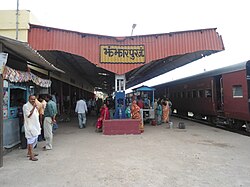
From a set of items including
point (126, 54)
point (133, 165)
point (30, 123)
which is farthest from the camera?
point (126, 54)

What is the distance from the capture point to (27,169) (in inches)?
211

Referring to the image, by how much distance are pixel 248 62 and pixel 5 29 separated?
1091cm

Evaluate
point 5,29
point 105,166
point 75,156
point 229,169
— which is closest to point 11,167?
point 75,156

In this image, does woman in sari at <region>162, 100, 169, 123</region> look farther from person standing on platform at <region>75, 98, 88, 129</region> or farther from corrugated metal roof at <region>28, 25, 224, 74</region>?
person standing on platform at <region>75, 98, 88, 129</region>

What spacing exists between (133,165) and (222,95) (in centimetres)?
822

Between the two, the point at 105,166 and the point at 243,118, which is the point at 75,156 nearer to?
the point at 105,166

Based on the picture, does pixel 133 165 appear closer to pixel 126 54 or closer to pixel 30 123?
pixel 30 123

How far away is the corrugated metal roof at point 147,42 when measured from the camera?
38.7 feet

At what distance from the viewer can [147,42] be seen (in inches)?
493

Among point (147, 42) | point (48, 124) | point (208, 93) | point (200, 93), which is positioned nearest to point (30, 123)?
point (48, 124)

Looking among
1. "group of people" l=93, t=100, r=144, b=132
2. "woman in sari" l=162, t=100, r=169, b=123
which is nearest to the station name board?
"group of people" l=93, t=100, r=144, b=132

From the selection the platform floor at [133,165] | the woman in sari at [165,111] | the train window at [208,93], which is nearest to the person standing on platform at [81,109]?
the platform floor at [133,165]

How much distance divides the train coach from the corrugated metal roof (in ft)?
5.88

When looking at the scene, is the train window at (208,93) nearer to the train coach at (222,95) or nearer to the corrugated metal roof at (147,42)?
the train coach at (222,95)
